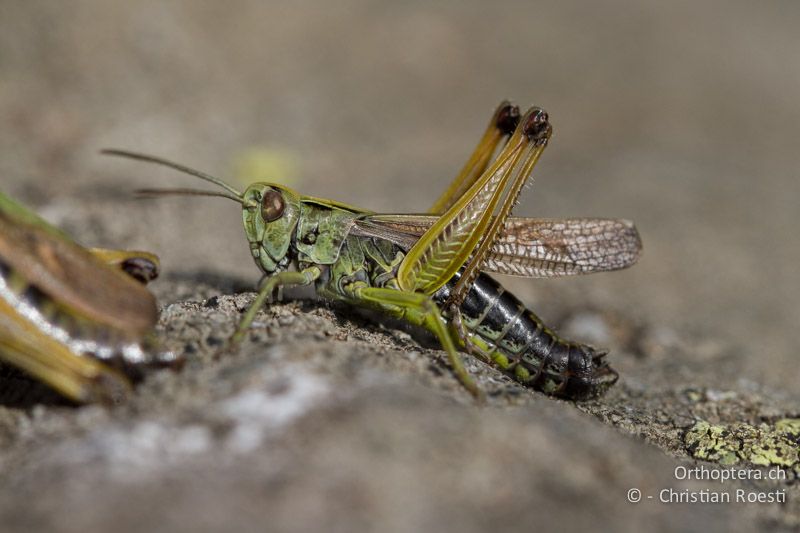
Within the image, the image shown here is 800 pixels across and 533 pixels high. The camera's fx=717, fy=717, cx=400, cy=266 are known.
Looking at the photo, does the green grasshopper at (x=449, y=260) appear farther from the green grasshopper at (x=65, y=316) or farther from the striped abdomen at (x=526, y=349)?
the green grasshopper at (x=65, y=316)

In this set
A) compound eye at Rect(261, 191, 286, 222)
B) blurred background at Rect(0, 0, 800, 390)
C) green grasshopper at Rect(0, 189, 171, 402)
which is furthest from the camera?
blurred background at Rect(0, 0, 800, 390)

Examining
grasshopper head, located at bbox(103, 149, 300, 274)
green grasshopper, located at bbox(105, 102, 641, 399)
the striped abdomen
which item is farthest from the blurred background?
the striped abdomen

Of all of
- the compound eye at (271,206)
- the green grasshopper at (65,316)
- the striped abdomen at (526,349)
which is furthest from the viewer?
the compound eye at (271,206)

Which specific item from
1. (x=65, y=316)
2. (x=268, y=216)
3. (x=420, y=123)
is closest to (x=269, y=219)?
(x=268, y=216)

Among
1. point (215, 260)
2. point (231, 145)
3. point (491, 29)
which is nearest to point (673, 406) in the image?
point (215, 260)

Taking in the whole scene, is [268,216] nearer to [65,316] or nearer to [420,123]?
[65,316]

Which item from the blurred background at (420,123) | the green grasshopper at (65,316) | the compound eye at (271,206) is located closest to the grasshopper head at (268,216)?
the compound eye at (271,206)

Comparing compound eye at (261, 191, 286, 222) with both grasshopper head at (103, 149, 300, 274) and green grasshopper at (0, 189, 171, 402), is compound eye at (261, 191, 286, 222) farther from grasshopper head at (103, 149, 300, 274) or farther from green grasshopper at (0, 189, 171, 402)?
green grasshopper at (0, 189, 171, 402)
